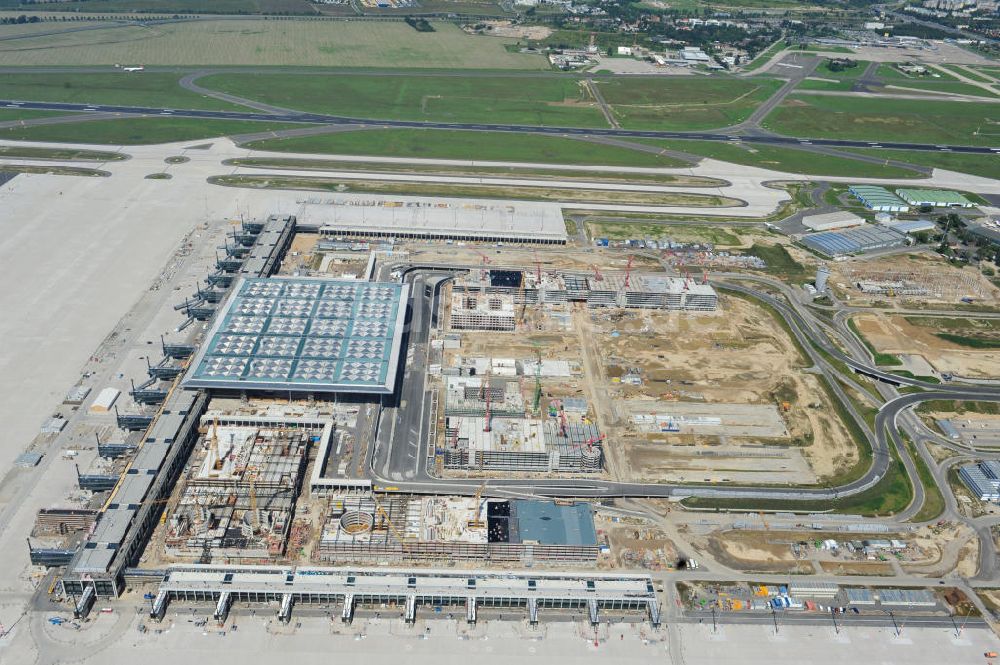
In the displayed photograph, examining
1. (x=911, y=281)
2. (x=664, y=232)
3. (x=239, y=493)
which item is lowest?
(x=239, y=493)

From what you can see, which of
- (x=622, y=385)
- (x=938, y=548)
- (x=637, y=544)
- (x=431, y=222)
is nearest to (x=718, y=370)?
(x=622, y=385)

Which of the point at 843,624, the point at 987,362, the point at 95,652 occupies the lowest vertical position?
the point at 95,652

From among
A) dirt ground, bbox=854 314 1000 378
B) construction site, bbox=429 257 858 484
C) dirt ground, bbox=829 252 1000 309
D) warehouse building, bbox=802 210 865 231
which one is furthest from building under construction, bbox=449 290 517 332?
warehouse building, bbox=802 210 865 231

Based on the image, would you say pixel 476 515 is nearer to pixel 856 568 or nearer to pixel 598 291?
pixel 856 568

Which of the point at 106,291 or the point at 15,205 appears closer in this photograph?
the point at 106,291

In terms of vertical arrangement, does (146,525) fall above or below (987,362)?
below

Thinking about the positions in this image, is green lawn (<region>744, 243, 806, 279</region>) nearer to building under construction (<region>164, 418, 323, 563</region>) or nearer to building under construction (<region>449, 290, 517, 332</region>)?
A: building under construction (<region>449, 290, 517, 332</region>)

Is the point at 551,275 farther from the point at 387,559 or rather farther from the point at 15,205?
the point at 15,205

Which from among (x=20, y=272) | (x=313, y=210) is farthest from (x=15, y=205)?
(x=313, y=210)
